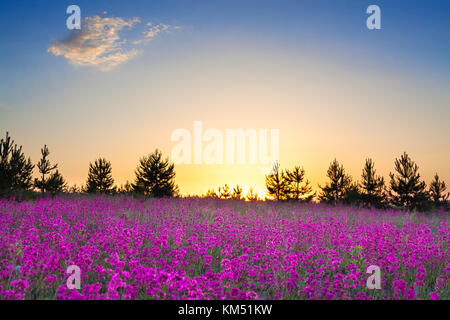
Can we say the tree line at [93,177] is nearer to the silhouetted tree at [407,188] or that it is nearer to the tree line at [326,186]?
the tree line at [326,186]

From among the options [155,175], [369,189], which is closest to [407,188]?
[369,189]

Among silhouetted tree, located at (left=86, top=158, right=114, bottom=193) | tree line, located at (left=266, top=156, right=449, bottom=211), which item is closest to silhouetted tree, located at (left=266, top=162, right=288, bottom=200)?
tree line, located at (left=266, top=156, right=449, bottom=211)

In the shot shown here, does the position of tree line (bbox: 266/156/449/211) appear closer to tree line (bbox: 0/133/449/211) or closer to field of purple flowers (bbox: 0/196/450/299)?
tree line (bbox: 0/133/449/211)

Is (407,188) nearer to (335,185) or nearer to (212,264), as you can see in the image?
(335,185)

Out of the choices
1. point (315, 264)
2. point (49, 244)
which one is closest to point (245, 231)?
point (315, 264)

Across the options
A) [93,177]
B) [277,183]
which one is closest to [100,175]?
[93,177]

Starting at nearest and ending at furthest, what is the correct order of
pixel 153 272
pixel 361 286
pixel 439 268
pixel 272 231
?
pixel 153 272 < pixel 361 286 < pixel 439 268 < pixel 272 231

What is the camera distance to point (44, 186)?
3291cm

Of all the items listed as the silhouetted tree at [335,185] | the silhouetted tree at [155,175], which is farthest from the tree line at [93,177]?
the silhouetted tree at [335,185]

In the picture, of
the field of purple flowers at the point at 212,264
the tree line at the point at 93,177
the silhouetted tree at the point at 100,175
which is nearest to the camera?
the field of purple flowers at the point at 212,264

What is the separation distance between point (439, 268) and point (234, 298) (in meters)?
3.84

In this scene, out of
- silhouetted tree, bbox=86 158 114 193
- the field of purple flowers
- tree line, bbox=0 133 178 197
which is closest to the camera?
the field of purple flowers

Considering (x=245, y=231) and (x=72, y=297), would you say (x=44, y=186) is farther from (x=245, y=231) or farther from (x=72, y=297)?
(x=72, y=297)

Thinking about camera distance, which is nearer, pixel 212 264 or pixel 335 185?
pixel 212 264
